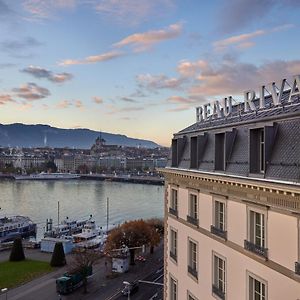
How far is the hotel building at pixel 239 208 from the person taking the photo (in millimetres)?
12391

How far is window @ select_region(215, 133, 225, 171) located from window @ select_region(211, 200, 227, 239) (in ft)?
4.60

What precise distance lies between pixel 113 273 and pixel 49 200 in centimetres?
9393

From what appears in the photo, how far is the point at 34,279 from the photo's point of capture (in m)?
47.1

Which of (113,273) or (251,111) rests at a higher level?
(251,111)

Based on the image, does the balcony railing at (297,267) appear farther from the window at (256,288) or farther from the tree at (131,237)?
the tree at (131,237)

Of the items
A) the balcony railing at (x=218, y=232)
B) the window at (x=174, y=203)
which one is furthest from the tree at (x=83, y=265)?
the balcony railing at (x=218, y=232)

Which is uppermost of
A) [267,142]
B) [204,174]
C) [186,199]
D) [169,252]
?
[267,142]

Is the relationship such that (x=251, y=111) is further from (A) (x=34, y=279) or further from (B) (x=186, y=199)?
(A) (x=34, y=279)

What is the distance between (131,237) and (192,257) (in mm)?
36652

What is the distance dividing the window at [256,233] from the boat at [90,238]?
56.5m

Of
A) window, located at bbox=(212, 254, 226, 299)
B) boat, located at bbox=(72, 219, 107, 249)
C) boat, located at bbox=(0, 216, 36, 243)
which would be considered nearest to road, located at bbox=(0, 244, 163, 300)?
boat, located at bbox=(72, 219, 107, 249)

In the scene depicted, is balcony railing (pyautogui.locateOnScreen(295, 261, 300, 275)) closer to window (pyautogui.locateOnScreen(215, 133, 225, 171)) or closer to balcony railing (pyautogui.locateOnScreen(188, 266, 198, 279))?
window (pyautogui.locateOnScreen(215, 133, 225, 171))

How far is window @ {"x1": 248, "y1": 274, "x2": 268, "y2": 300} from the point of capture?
13.7 meters

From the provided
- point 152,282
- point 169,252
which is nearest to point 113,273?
point 152,282
